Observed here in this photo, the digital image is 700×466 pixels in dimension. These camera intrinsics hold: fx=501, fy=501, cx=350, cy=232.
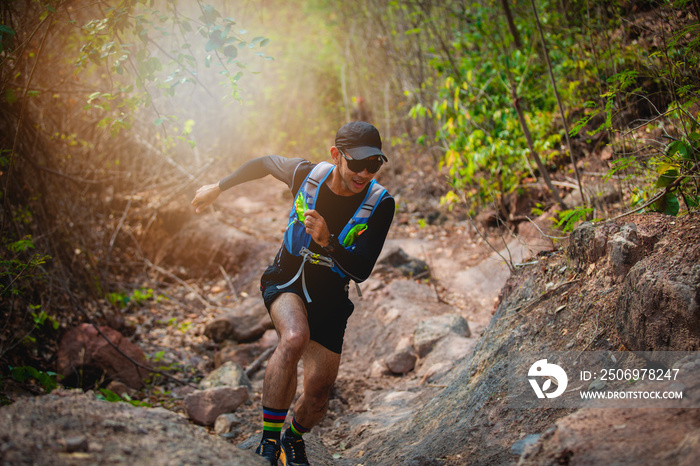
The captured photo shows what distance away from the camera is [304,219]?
111 inches

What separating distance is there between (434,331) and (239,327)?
2427 mm

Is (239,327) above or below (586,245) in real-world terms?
below

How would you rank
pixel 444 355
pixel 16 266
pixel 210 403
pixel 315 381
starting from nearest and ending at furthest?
1. pixel 315 381
2. pixel 16 266
3. pixel 210 403
4. pixel 444 355

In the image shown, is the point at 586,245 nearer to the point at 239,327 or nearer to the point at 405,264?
the point at 405,264

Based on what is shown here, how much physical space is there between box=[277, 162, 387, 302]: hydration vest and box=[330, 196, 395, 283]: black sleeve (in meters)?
0.03

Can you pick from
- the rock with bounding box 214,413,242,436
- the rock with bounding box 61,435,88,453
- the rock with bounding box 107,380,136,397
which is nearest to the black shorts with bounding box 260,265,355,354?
the rock with bounding box 61,435,88,453

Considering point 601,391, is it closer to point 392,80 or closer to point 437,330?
point 437,330

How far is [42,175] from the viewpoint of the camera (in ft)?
17.6

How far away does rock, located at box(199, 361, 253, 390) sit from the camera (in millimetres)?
4848

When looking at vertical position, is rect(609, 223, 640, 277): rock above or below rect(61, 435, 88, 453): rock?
below

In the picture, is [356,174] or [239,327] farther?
[239,327]

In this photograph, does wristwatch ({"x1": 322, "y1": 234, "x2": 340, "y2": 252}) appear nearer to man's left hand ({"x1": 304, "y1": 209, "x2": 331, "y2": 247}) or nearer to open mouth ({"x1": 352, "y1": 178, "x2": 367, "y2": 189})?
man's left hand ({"x1": 304, "y1": 209, "x2": 331, "y2": 247})

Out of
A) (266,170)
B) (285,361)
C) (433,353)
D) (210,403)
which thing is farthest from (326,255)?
(433,353)

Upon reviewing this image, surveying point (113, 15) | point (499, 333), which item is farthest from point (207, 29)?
point (499, 333)
